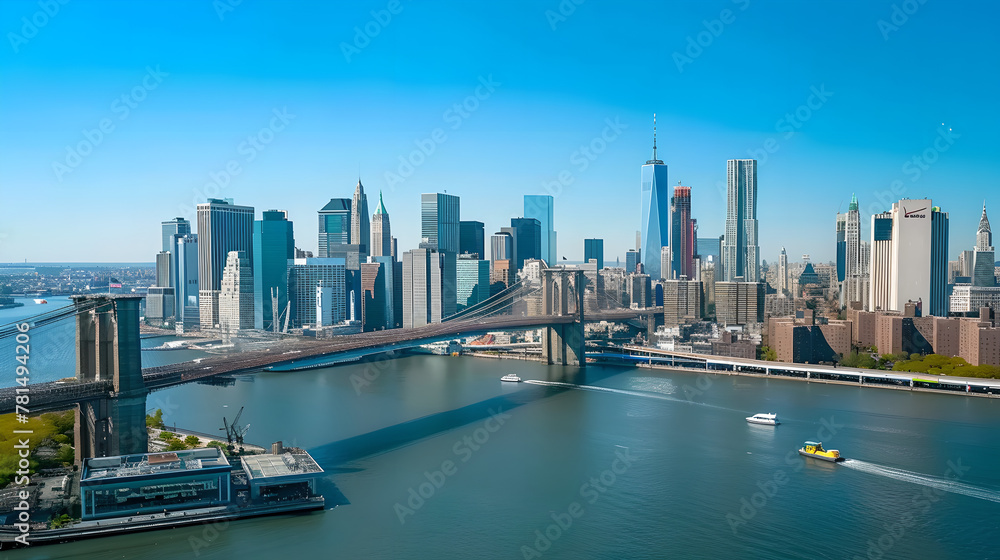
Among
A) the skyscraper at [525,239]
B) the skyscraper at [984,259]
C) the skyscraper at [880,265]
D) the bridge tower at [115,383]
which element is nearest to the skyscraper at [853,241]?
the skyscraper at [984,259]

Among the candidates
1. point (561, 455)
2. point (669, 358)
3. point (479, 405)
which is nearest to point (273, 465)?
point (561, 455)

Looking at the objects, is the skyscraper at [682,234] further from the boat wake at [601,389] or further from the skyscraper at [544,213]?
the boat wake at [601,389]

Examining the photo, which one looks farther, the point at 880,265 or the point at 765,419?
the point at 880,265

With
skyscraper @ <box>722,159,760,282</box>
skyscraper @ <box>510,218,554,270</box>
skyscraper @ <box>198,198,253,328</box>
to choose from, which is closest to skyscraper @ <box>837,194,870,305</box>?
skyscraper @ <box>722,159,760,282</box>

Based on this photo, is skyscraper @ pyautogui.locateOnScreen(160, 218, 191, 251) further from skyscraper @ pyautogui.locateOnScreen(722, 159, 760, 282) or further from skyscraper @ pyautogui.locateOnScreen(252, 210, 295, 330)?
skyscraper @ pyautogui.locateOnScreen(722, 159, 760, 282)

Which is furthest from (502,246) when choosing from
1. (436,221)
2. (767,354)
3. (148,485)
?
(148,485)

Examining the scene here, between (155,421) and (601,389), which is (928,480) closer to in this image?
(601,389)

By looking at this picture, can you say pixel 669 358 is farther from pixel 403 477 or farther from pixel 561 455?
pixel 403 477

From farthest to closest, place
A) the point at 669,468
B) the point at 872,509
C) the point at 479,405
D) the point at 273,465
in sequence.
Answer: the point at 479,405
the point at 669,468
the point at 273,465
the point at 872,509
